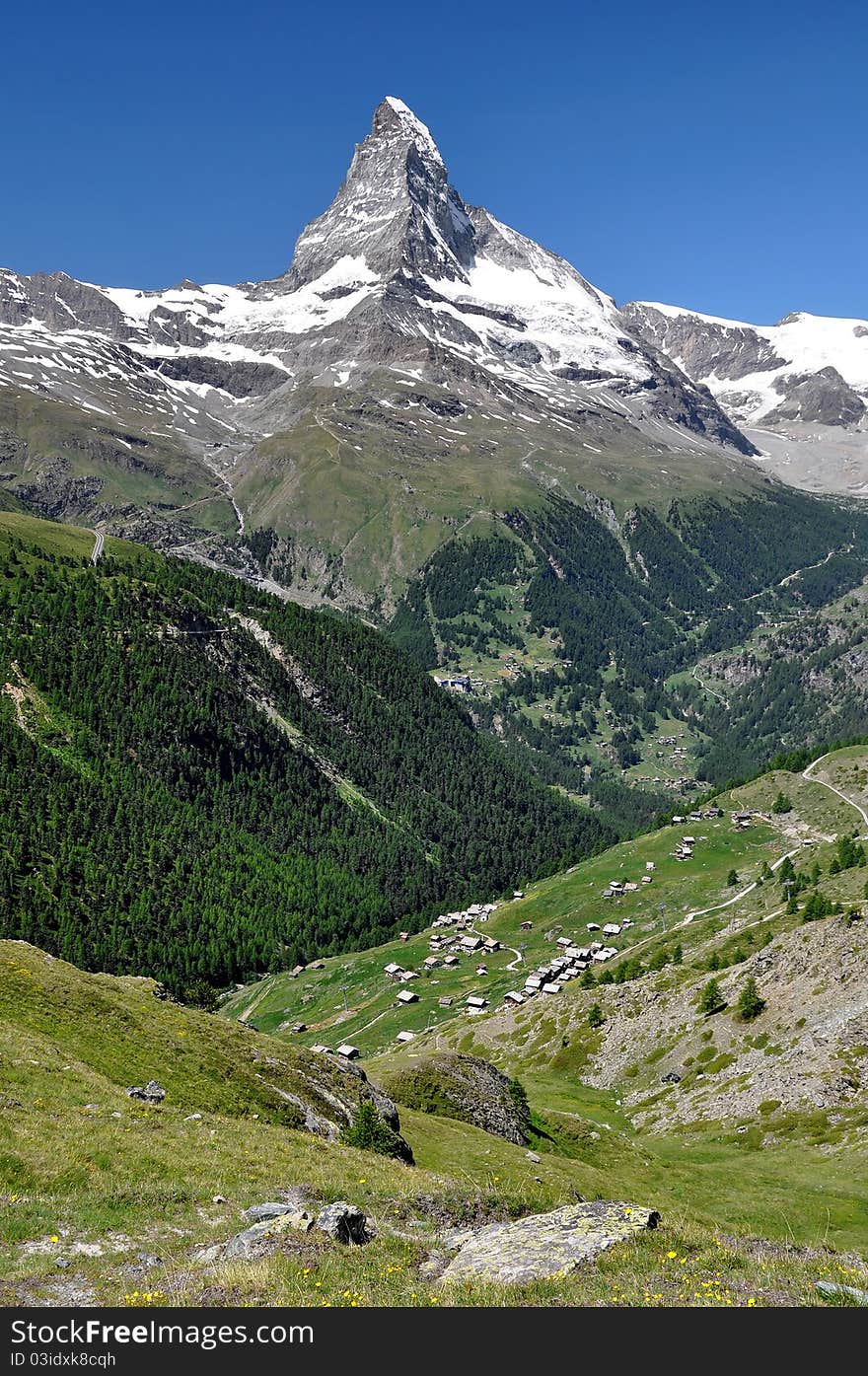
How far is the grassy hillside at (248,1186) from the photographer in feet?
76.0

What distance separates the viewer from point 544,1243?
86.9 feet

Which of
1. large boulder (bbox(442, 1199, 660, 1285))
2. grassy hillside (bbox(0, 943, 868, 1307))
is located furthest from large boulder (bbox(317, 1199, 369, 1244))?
large boulder (bbox(442, 1199, 660, 1285))

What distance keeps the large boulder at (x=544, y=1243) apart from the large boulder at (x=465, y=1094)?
55418mm

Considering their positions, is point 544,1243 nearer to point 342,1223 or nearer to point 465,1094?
point 342,1223

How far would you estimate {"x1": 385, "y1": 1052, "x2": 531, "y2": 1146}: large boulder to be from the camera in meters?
82.0

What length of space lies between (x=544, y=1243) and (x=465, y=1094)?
63622 mm

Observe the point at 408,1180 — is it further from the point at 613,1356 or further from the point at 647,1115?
the point at 647,1115

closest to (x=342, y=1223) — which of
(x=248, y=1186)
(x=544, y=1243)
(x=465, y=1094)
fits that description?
(x=544, y=1243)

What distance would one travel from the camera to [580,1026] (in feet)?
460

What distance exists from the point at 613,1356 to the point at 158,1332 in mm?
9551

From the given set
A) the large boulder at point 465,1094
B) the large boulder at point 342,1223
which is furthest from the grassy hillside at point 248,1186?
the large boulder at point 465,1094

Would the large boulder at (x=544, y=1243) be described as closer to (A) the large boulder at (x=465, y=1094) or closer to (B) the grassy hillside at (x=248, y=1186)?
(B) the grassy hillside at (x=248, y=1186)

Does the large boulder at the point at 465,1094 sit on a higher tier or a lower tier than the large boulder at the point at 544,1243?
lower

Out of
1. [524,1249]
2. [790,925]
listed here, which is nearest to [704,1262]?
[524,1249]
